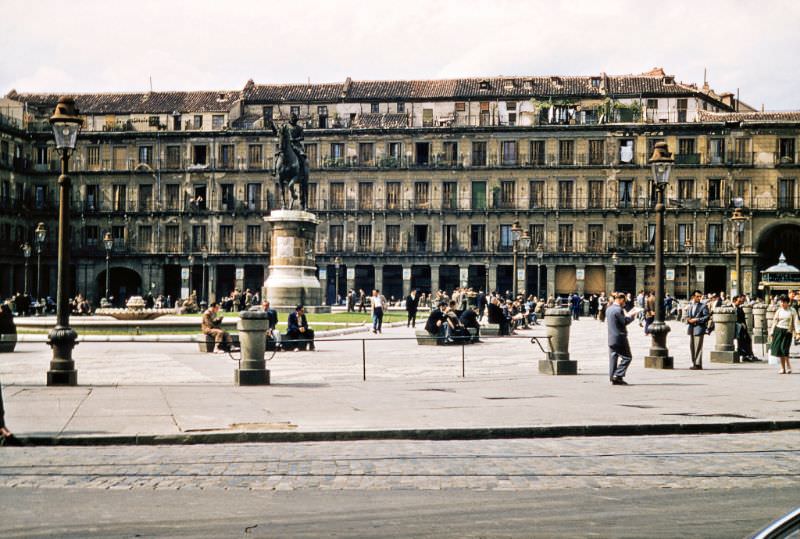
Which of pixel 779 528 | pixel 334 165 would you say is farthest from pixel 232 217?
pixel 779 528

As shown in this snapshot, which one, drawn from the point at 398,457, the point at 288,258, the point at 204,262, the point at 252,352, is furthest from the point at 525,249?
the point at 398,457

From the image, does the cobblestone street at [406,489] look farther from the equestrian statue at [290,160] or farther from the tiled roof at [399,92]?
the tiled roof at [399,92]

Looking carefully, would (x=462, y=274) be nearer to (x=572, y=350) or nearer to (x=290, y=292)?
(x=290, y=292)

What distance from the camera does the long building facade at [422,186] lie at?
70.4 meters

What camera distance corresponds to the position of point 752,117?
70625 mm

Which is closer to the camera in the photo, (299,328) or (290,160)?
(299,328)

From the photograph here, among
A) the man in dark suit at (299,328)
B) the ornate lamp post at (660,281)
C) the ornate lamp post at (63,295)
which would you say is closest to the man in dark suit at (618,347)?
the ornate lamp post at (660,281)

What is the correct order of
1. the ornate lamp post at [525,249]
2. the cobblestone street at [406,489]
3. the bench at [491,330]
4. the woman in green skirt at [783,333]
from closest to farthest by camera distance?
the cobblestone street at [406,489]
the woman in green skirt at [783,333]
the bench at [491,330]
the ornate lamp post at [525,249]

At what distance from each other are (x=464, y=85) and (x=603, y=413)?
214 feet

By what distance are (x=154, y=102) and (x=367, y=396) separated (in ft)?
223

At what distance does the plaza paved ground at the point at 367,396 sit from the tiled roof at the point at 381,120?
53140mm

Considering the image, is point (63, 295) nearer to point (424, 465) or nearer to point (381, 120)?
point (424, 465)

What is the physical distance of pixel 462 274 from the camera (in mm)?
72562

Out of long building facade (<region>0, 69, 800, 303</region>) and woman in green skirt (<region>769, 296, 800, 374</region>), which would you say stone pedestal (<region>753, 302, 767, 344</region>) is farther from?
long building facade (<region>0, 69, 800, 303</region>)
